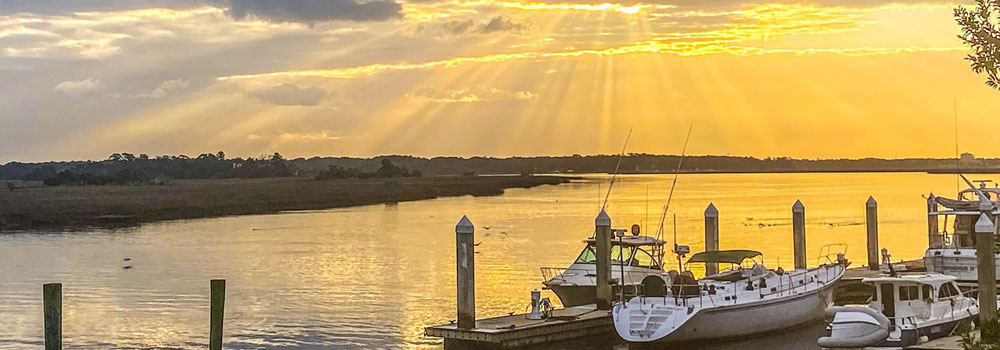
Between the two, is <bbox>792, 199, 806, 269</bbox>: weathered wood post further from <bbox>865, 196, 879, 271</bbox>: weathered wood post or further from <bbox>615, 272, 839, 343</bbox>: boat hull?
<bbox>615, 272, 839, 343</bbox>: boat hull

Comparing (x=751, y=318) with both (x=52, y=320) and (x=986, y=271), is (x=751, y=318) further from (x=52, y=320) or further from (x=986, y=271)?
(x=52, y=320)

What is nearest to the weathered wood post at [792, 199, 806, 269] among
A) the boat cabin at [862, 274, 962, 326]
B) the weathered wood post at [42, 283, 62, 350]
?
the boat cabin at [862, 274, 962, 326]

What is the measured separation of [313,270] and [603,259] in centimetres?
2605

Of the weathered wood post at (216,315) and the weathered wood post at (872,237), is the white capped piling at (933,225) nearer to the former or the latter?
the weathered wood post at (872,237)

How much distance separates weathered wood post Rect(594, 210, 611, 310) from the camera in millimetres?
28984

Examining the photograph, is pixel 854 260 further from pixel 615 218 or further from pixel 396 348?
pixel 615 218

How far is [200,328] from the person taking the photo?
34.9 metres

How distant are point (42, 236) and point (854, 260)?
50011 mm

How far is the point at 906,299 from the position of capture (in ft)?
84.2

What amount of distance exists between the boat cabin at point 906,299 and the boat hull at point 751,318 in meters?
3.58

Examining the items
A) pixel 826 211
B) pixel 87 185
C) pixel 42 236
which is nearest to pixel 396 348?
pixel 42 236

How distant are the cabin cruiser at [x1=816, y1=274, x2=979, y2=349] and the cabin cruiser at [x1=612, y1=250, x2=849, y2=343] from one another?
2955 mm

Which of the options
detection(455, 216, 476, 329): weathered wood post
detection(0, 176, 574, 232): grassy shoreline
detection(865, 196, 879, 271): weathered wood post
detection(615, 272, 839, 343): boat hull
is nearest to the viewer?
detection(455, 216, 476, 329): weathered wood post

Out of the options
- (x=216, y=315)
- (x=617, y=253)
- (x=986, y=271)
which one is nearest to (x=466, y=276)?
(x=216, y=315)
